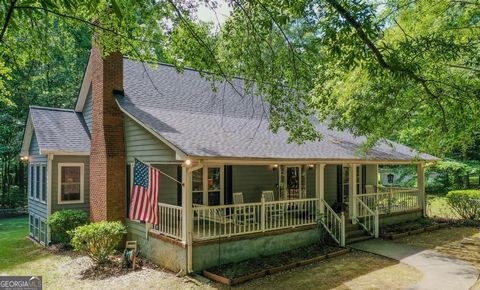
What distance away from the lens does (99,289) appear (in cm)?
859

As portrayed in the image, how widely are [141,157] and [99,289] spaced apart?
4208 millimetres

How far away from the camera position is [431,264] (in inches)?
398

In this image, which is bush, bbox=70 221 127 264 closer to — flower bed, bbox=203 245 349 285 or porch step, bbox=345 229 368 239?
flower bed, bbox=203 245 349 285

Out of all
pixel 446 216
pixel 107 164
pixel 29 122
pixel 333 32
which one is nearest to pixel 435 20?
pixel 333 32

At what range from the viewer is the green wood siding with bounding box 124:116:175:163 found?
409 inches

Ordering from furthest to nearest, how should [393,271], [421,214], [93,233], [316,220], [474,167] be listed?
[474,167], [421,214], [316,220], [93,233], [393,271]

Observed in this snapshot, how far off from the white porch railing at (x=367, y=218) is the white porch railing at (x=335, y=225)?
1.25 m

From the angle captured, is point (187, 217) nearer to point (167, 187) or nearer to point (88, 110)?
point (167, 187)

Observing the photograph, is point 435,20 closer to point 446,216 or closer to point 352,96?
point 352,96

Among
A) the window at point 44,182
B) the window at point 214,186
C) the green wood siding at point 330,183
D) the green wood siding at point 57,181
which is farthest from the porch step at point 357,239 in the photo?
the window at point 44,182

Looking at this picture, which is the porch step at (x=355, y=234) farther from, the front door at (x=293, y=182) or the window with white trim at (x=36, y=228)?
the window with white trim at (x=36, y=228)

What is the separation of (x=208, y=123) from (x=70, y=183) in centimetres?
604

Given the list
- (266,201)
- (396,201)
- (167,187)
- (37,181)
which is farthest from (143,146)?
(396,201)

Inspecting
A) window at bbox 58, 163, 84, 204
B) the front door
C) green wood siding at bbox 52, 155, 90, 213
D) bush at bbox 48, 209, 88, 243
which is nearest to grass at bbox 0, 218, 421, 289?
→ bush at bbox 48, 209, 88, 243
